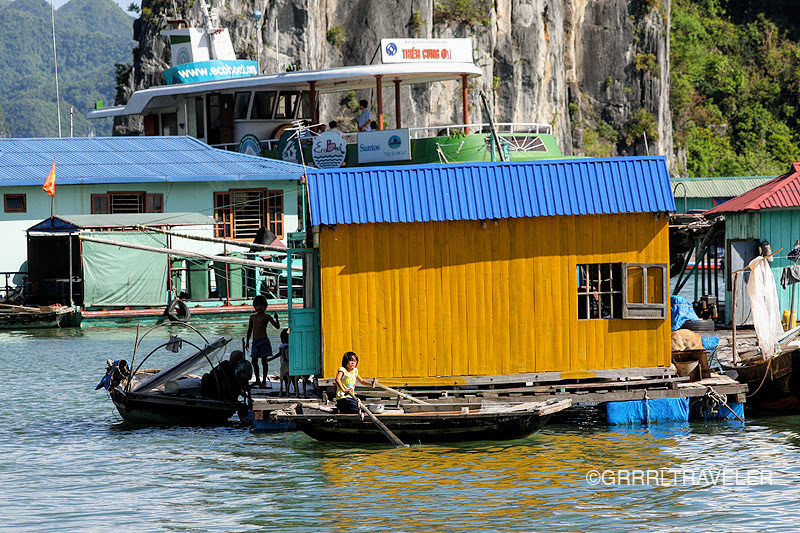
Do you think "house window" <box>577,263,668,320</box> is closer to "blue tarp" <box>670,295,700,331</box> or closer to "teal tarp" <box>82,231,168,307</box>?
"blue tarp" <box>670,295,700,331</box>

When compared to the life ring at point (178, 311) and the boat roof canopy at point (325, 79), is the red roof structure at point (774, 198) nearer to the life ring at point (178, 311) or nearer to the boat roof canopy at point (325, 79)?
the boat roof canopy at point (325, 79)

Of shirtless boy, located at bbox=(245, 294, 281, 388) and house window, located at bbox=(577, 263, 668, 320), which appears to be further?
shirtless boy, located at bbox=(245, 294, 281, 388)

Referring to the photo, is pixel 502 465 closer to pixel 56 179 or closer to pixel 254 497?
pixel 254 497

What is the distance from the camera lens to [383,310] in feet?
53.8

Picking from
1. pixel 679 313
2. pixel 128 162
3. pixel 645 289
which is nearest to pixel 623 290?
pixel 645 289

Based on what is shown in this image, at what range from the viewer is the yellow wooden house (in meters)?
16.3

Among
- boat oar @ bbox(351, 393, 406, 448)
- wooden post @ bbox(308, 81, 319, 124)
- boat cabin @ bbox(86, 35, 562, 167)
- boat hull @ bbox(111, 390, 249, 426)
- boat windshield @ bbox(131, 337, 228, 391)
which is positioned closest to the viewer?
boat oar @ bbox(351, 393, 406, 448)

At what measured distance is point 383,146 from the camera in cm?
3700

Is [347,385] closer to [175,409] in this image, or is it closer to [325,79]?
[175,409]

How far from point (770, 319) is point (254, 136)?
90.2ft

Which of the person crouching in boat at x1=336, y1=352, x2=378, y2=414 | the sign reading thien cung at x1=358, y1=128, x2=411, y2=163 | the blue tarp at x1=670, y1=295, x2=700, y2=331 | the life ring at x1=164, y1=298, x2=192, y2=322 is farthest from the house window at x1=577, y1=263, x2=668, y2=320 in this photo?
the sign reading thien cung at x1=358, y1=128, x2=411, y2=163

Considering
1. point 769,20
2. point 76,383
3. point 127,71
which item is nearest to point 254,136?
point 76,383

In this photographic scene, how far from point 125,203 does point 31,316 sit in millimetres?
6358

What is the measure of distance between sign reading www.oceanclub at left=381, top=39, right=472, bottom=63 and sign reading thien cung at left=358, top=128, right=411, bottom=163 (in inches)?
124
